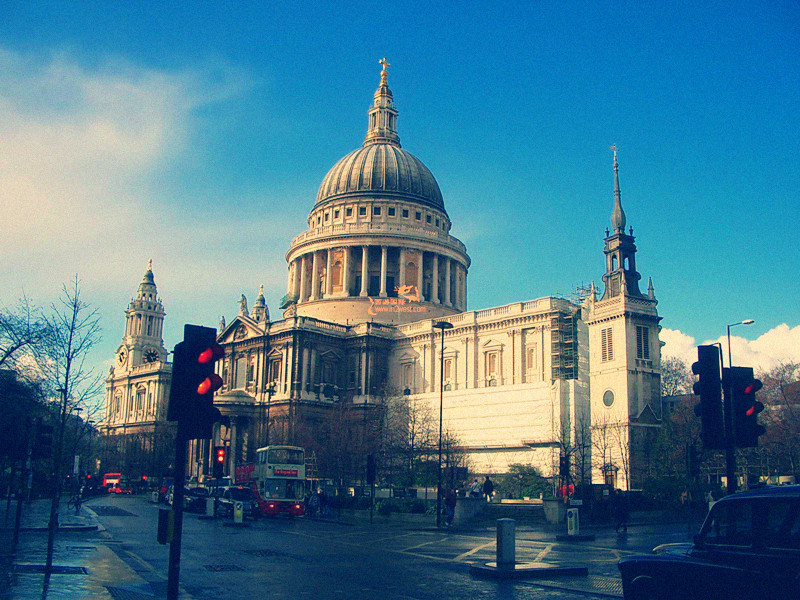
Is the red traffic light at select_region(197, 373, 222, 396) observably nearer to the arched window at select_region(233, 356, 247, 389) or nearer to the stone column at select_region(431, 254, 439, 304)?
the arched window at select_region(233, 356, 247, 389)

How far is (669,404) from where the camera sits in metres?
64.2

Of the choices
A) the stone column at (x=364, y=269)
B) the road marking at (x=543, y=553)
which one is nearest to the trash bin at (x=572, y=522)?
the road marking at (x=543, y=553)

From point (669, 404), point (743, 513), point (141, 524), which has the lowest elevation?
point (141, 524)

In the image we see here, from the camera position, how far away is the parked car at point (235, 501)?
44294 mm

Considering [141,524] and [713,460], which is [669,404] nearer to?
[713,460]

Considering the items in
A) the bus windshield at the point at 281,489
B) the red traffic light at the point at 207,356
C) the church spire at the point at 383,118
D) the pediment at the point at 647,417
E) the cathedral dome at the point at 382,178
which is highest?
the church spire at the point at 383,118

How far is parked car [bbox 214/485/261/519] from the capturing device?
145ft

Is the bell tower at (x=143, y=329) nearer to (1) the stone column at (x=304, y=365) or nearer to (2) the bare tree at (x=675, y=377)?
(1) the stone column at (x=304, y=365)

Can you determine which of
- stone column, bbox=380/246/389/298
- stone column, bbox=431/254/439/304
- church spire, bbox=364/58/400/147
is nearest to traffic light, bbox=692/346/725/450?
stone column, bbox=380/246/389/298

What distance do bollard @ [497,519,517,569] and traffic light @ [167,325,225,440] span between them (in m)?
11.0

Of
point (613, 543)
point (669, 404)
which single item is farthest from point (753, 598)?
point (669, 404)

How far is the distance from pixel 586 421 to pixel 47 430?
51383mm

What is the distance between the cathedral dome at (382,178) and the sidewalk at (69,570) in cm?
7647

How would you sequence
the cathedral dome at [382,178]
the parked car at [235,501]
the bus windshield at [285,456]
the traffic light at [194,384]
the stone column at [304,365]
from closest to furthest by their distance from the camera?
the traffic light at [194,384], the parked car at [235,501], the bus windshield at [285,456], the stone column at [304,365], the cathedral dome at [382,178]
